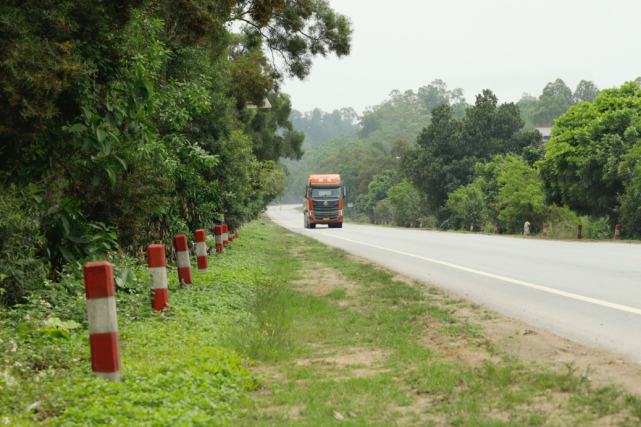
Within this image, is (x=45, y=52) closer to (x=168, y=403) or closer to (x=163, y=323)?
(x=163, y=323)

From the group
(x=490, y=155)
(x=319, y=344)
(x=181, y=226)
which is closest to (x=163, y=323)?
(x=319, y=344)

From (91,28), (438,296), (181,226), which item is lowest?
(438,296)

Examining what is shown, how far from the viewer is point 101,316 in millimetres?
4324

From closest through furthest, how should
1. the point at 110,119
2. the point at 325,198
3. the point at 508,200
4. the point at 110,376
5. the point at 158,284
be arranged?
1. the point at 110,376
2. the point at 110,119
3. the point at 158,284
4. the point at 508,200
5. the point at 325,198

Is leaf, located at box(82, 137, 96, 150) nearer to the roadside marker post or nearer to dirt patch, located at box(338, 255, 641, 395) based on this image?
dirt patch, located at box(338, 255, 641, 395)

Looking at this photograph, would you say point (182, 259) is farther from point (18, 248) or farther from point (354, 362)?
point (354, 362)

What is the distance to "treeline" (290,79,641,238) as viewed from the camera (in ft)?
75.7

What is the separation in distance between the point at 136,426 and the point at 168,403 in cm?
39

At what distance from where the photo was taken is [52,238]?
6855 mm

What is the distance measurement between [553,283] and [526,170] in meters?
24.8

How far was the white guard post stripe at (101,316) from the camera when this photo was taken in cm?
429

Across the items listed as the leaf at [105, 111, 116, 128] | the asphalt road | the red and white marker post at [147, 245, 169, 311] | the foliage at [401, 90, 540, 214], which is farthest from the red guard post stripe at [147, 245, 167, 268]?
the foliage at [401, 90, 540, 214]

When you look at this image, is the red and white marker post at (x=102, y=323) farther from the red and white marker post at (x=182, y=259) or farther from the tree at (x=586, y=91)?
the tree at (x=586, y=91)

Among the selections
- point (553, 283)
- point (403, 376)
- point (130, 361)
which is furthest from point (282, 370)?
point (553, 283)
